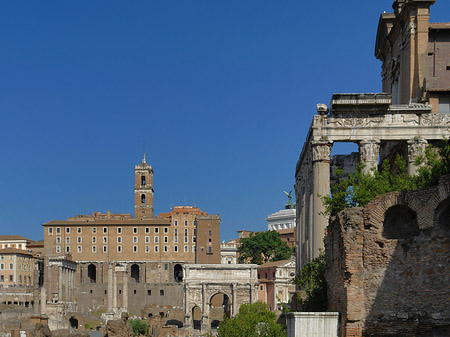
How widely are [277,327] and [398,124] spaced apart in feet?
39.7

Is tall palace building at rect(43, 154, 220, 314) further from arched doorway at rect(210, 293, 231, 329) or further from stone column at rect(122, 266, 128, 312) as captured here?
stone column at rect(122, 266, 128, 312)

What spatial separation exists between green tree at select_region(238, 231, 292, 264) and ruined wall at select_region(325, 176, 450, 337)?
281ft

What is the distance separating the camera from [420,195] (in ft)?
41.8

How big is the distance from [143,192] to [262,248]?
2171cm

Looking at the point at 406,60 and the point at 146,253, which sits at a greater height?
the point at 406,60

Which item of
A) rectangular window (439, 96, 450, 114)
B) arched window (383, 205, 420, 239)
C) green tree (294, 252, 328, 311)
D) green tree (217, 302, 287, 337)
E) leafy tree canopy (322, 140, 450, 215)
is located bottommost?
green tree (217, 302, 287, 337)

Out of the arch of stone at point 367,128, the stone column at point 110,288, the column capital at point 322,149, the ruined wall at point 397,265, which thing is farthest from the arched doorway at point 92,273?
the ruined wall at point 397,265

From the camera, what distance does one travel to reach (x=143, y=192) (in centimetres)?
11056

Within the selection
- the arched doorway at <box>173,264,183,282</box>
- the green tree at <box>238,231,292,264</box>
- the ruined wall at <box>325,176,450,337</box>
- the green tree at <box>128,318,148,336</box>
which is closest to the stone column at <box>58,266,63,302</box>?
the arched doorway at <box>173,264,183,282</box>

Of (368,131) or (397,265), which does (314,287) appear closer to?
(397,265)

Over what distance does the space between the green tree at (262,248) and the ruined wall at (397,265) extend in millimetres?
85543

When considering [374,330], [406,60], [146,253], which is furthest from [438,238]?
[146,253]

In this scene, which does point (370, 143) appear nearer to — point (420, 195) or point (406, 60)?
point (406, 60)

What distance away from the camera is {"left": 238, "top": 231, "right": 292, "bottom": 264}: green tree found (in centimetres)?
9888
